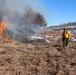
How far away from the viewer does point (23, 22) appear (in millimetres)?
38312

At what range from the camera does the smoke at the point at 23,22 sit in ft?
88.1

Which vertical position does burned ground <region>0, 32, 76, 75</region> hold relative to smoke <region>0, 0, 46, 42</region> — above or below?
below

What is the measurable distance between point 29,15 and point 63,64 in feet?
107

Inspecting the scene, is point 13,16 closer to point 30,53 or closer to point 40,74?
point 30,53

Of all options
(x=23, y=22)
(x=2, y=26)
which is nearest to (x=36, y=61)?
(x=2, y=26)

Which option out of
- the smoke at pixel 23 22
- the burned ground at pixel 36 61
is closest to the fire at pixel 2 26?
the smoke at pixel 23 22

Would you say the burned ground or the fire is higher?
the fire

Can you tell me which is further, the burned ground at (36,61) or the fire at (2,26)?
the fire at (2,26)

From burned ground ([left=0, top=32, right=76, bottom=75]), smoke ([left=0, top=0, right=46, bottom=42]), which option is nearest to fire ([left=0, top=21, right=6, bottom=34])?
smoke ([left=0, top=0, right=46, bottom=42])

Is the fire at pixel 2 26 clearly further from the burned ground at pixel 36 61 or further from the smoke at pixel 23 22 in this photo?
the burned ground at pixel 36 61

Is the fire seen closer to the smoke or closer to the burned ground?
the smoke

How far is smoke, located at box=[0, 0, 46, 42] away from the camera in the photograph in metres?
26.9

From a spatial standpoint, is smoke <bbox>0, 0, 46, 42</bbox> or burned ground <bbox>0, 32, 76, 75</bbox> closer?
burned ground <bbox>0, 32, 76, 75</bbox>

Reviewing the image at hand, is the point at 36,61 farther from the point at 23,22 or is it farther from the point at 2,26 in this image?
the point at 23,22
